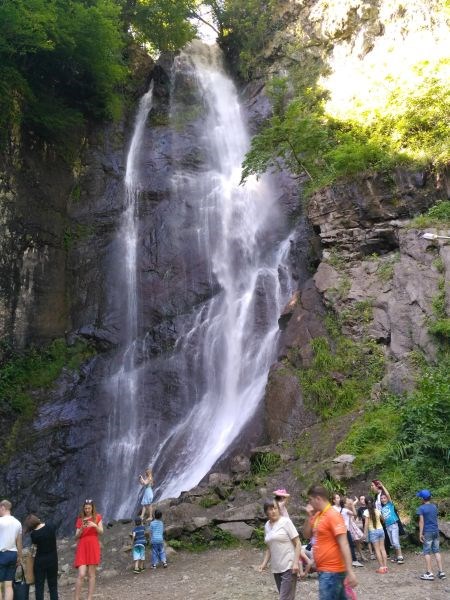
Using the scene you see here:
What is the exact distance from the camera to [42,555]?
659 centimetres

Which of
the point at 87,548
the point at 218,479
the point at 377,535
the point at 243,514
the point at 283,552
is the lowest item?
the point at 377,535

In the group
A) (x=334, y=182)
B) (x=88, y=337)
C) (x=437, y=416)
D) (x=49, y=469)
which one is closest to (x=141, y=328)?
(x=88, y=337)

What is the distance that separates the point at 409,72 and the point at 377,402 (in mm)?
13445

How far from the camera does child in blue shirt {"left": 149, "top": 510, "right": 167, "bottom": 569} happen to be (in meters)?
9.25

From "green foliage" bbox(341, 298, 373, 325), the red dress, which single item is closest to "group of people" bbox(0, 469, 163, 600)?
the red dress

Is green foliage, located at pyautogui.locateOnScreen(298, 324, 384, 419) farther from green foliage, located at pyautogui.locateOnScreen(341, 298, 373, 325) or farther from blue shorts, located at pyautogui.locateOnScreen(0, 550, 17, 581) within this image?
blue shorts, located at pyautogui.locateOnScreen(0, 550, 17, 581)

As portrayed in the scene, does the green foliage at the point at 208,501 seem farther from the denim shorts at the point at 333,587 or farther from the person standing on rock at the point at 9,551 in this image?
the denim shorts at the point at 333,587

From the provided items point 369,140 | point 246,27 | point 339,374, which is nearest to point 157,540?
point 339,374

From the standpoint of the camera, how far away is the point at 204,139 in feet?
89.7

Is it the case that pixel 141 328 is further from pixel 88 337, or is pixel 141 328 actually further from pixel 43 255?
pixel 43 255

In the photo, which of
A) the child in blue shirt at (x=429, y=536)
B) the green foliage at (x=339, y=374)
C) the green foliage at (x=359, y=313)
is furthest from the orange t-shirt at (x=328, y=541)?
the green foliage at (x=359, y=313)

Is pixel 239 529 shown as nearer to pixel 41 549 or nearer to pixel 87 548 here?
pixel 87 548

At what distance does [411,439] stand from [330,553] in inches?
271

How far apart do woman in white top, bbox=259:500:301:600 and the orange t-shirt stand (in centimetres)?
69
